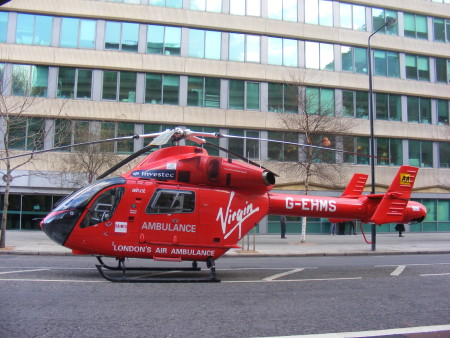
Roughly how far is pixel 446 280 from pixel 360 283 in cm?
248

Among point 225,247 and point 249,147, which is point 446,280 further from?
point 249,147

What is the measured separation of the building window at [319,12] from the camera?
95.1ft

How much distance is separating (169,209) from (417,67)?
30.8m

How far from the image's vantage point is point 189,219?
28.0 ft

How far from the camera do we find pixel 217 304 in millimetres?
6477

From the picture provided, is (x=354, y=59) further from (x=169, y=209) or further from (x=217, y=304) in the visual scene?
(x=217, y=304)

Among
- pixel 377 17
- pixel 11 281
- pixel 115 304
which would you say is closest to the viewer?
pixel 115 304

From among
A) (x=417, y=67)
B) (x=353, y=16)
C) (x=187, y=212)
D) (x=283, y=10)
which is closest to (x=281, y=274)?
(x=187, y=212)

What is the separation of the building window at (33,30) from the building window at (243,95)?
515 inches

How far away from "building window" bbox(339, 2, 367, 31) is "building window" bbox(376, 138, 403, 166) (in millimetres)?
9403

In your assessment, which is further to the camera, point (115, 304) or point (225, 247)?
point (225, 247)

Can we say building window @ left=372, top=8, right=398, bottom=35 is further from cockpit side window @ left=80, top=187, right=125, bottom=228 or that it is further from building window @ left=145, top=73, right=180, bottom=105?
cockpit side window @ left=80, top=187, right=125, bottom=228

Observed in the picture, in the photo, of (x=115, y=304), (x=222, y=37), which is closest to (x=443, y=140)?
(x=222, y=37)

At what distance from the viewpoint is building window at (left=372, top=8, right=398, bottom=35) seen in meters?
30.6
